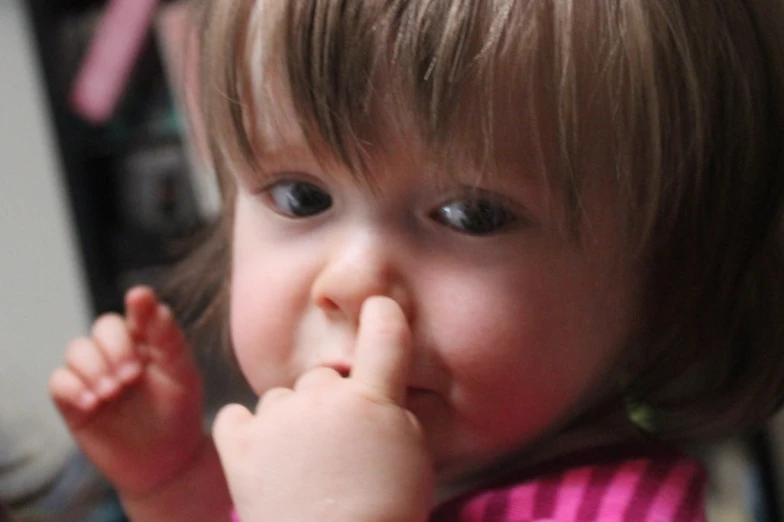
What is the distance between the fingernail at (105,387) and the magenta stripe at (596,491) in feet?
1.22

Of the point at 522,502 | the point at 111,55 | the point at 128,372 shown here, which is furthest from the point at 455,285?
the point at 111,55

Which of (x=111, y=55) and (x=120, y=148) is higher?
(x=111, y=55)

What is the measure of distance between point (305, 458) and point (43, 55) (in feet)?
3.82

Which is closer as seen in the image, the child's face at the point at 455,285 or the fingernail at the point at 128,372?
the child's face at the point at 455,285

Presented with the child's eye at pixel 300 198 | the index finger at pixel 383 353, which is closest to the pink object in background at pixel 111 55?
the child's eye at pixel 300 198

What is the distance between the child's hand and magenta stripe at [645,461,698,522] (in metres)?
0.14

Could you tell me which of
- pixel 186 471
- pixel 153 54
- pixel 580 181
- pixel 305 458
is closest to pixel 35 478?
pixel 186 471

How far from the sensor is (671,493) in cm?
55

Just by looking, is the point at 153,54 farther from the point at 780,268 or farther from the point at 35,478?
the point at 780,268

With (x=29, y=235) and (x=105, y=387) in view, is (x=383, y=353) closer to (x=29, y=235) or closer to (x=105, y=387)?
(x=105, y=387)

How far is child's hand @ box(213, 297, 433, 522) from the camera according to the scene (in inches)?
18.6

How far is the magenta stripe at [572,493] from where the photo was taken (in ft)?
1.78

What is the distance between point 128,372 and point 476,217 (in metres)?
0.33

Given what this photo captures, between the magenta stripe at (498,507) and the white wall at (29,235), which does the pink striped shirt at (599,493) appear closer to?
the magenta stripe at (498,507)
